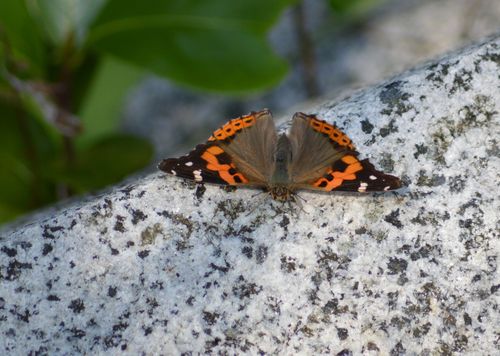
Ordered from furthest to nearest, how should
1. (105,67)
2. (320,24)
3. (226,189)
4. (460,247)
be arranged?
(105,67)
(320,24)
(226,189)
(460,247)

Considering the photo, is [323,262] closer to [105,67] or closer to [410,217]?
[410,217]

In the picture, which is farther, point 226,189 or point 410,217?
point 226,189

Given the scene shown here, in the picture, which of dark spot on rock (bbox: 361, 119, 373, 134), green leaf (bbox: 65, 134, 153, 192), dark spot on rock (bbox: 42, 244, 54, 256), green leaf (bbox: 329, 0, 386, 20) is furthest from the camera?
green leaf (bbox: 329, 0, 386, 20)

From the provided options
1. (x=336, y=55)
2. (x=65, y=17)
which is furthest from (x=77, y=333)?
(x=336, y=55)

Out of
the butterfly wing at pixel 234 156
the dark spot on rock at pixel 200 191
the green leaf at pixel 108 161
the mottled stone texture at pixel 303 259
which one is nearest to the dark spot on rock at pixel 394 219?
the mottled stone texture at pixel 303 259

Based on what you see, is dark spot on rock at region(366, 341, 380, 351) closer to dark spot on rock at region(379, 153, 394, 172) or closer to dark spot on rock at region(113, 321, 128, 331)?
dark spot on rock at region(379, 153, 394, 172)

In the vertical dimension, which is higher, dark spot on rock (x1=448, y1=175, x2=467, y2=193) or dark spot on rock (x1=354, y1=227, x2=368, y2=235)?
dark spot on rock (x1=448, y1=175, x2=467, y2=193)

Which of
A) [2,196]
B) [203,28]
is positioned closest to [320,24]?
[203,28]

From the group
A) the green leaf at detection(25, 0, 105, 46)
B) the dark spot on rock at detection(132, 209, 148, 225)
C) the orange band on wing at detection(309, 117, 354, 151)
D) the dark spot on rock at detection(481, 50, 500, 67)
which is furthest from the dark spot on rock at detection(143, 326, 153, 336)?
the green leaf at detection(25, 0, 105, 46)
